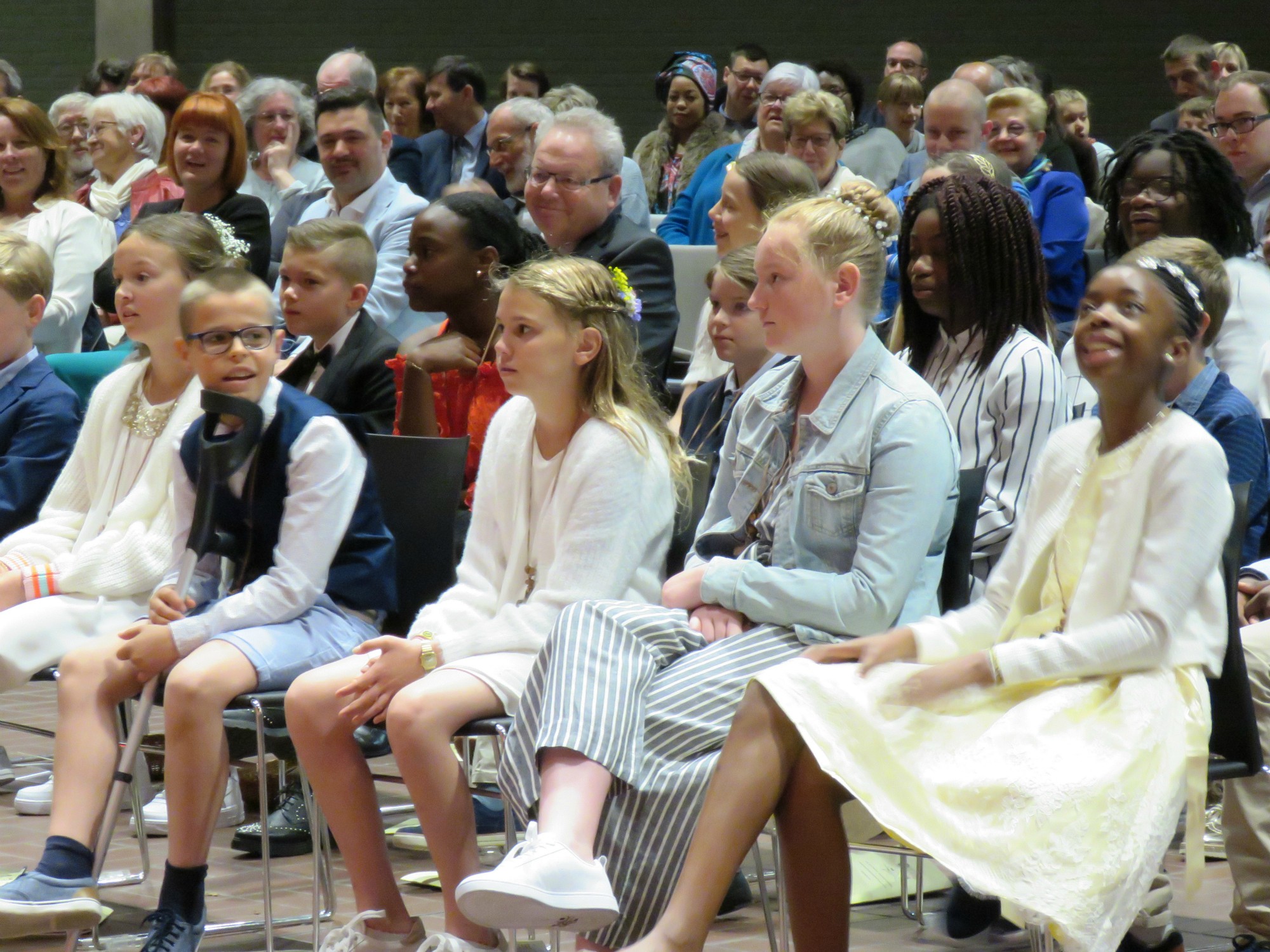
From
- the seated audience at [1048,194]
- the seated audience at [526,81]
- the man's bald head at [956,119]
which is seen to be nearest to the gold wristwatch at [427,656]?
the seated audience at [1048,194]

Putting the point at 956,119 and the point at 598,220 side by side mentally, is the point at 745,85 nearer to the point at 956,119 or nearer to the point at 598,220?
the point at 956,119

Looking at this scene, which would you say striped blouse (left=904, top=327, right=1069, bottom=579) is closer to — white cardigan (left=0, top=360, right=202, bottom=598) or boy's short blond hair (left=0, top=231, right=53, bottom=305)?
white cardigan (left=0, top=360, right=202, bottom=598)

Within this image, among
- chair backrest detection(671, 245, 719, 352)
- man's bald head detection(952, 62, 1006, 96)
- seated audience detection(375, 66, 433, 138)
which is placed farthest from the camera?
seated audience detection(375, 66, 433, 138)

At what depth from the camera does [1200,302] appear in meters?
2.66

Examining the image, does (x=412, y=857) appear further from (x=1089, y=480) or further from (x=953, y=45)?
(x=953, y=45)

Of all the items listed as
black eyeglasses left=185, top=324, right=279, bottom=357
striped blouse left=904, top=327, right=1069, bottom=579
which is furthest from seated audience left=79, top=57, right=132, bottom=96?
striped blouse left=904, top=327, right=1069, bottom=579

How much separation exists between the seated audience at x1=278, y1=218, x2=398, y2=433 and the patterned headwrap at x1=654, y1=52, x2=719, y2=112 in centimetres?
372

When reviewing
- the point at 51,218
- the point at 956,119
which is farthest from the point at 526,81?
the point at 956,119

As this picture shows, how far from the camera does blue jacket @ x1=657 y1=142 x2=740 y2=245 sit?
257 inches

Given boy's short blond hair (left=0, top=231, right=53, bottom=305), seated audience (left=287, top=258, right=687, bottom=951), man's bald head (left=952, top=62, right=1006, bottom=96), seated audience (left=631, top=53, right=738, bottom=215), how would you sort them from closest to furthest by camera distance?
1. seated audience (left=287, top=258, right=687, bottom=951)
2. boy's short blond hair (left=0, top=231, right=53, bottom=305)
3. man's bald head (left=952, top=62, right=1006, bottom=96)
4. seated audience (left=631, top=53, right=738, bottom=215)

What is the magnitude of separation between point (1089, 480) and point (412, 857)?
1984mm

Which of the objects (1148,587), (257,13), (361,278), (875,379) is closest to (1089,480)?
(1148,587)

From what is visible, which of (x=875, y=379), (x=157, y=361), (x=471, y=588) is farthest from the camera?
(x=157, y=361)

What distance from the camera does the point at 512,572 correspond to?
3.09 m
